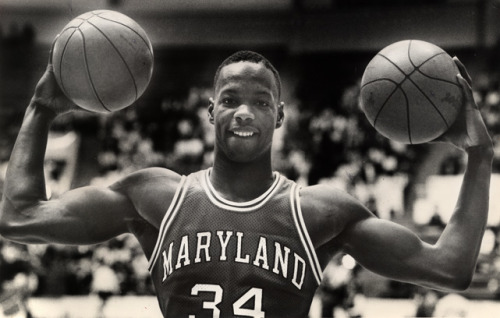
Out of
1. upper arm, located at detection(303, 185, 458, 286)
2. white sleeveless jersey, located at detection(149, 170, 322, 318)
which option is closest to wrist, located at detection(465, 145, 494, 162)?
upper arm, located at detection(303, 185, 458, 286)

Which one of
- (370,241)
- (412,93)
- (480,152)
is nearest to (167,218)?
(370,241)

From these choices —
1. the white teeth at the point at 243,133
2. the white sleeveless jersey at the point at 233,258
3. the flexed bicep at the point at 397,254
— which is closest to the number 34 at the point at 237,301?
the white sleeveless jersey at the point at 233,258

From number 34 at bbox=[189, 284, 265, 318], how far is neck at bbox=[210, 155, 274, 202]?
15.7 inches

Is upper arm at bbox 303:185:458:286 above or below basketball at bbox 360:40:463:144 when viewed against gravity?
below

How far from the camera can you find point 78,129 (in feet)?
39.1

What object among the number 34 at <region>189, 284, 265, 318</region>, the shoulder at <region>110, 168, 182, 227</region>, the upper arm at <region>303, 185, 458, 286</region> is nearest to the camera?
the number 34 at <region>189, 284, 265, 318</region>

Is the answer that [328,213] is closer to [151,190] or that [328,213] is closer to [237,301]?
[237,301]

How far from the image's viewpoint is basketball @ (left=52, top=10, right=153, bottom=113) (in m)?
3.17

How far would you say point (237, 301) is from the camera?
9.68 feet

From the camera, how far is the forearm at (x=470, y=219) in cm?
302

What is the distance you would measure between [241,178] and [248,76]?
43 cm

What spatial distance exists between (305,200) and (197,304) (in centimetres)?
62

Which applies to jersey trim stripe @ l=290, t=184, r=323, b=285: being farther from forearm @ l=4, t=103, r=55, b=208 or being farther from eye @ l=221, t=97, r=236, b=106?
forearm @ l=4, t=103, r=55, b=208

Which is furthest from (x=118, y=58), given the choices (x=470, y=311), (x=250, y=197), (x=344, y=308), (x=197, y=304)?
(x=470, y=311)
